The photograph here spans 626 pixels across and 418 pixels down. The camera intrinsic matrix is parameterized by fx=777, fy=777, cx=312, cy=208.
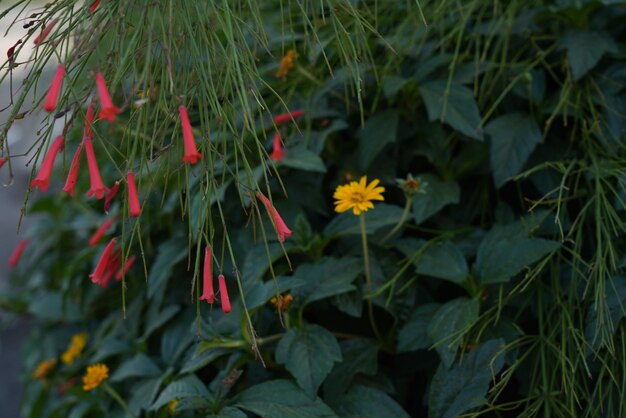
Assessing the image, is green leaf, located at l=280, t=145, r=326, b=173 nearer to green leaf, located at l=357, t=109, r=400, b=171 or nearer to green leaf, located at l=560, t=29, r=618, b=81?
green leaf, located at l=357, t=109, r=400, b=171

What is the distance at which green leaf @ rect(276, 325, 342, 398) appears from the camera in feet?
3.85

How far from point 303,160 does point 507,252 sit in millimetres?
400

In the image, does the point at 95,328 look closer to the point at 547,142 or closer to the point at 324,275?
the point at 324,275

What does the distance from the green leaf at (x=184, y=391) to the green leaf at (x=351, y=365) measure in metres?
0.20

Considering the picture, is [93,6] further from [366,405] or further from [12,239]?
[12,239]

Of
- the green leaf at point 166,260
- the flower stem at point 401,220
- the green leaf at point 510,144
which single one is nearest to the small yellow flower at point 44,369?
the green leaf at point 166,260

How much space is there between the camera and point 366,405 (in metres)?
1.22

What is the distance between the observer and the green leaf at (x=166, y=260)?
147cm

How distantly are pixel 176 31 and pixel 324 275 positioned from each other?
1.57 feet

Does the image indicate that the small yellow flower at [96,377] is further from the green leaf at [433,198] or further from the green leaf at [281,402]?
the green leaf at [433,198]

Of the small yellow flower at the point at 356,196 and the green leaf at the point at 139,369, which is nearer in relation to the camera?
the small yellow flower at the point at 356,196

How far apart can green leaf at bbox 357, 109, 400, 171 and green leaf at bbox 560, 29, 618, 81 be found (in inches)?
13.5

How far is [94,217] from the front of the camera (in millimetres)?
2016

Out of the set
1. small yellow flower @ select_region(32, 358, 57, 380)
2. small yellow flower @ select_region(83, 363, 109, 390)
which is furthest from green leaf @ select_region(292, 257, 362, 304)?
small yellow flower @ select_region(32, 358, 57, 380)
